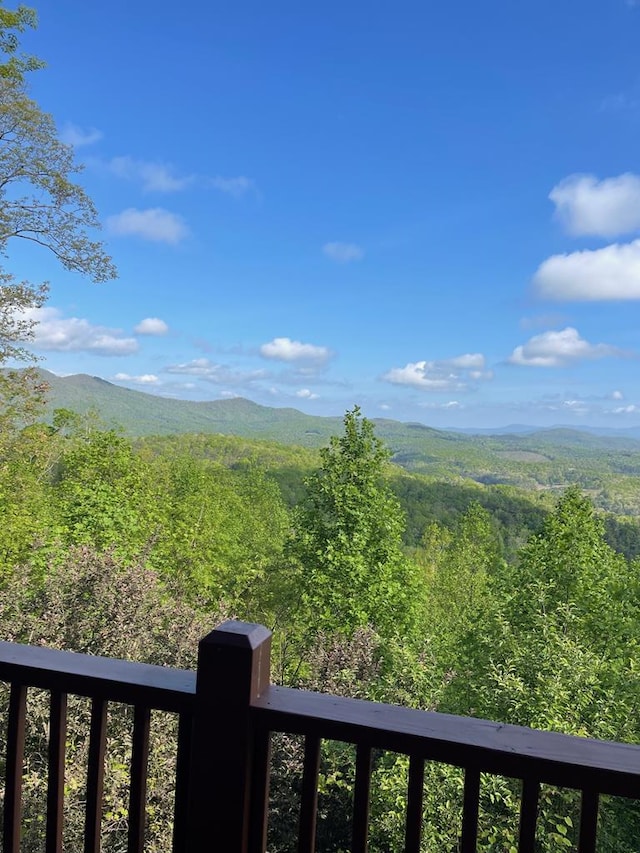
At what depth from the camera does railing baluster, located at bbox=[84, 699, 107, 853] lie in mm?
1112

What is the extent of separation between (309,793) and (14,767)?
662 mm

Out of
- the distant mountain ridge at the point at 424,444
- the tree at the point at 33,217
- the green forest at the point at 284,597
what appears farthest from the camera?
the distant mountain ridge at the point at 424,444

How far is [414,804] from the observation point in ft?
3.15

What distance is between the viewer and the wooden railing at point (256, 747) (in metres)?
0.89

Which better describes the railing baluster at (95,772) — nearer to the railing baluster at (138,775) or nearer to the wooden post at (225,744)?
the railing baluster at (138,775)

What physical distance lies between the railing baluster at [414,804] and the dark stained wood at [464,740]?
27 millimetres

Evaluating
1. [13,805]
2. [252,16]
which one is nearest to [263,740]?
[13,805]

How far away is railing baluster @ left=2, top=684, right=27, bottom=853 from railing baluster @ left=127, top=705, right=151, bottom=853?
266 millimetres

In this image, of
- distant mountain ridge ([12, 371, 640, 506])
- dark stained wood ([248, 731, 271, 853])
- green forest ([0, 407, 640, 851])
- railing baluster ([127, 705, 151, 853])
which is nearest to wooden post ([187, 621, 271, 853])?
dark stained wood ([248, 731, 271, 853])

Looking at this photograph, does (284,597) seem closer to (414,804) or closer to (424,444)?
(414,804)

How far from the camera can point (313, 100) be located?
2762cm

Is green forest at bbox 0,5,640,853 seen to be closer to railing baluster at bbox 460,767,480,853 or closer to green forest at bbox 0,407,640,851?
green forest at bbox 0,407,640,851

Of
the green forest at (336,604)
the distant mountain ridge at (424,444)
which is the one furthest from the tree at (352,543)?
the distant mountain ridge at (424,444)

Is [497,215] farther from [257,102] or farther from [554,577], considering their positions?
[554,577]
